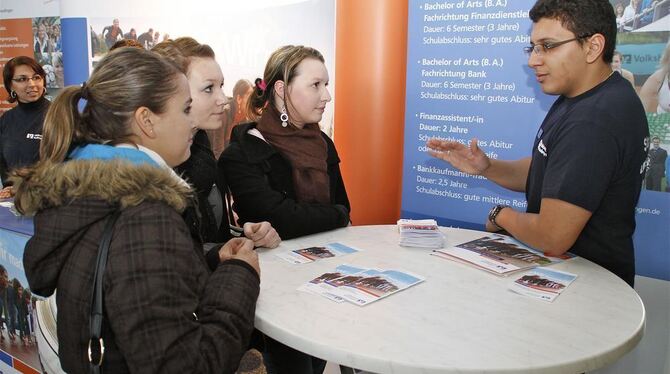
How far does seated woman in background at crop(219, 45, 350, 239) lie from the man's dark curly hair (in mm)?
1072

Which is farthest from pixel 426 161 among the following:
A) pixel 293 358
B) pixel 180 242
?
pixel 180 242

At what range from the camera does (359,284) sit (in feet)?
5.25

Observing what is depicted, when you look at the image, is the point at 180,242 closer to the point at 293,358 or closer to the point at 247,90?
the point at 293,358

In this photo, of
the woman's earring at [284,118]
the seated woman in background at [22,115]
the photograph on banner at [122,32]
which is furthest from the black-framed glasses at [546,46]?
the seated woman in background at [22,115]

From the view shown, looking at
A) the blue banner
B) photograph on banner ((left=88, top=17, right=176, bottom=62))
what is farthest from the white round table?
photograph on banner ((left=88, top=17, right=176, bottom=62))

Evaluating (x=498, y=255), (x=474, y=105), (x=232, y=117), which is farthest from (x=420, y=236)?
(x=232, y=117)

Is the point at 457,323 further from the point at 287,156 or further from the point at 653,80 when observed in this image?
the point at 653,80

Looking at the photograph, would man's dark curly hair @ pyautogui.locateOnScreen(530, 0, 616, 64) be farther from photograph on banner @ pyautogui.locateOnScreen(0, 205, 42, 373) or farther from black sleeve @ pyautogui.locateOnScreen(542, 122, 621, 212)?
photograph on banner @ pyautogui.locateOnScreen(0, 205, 42, 373)

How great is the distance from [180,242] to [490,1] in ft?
7.60

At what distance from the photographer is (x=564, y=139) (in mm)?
1764

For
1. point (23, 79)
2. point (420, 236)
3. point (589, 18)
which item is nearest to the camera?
point (589, 18)

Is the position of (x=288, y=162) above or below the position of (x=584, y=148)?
below

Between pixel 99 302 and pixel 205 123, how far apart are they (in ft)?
3.96

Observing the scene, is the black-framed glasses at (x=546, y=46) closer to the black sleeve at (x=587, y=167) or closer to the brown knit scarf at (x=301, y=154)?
the black sleeve at (x=587, y=167)
